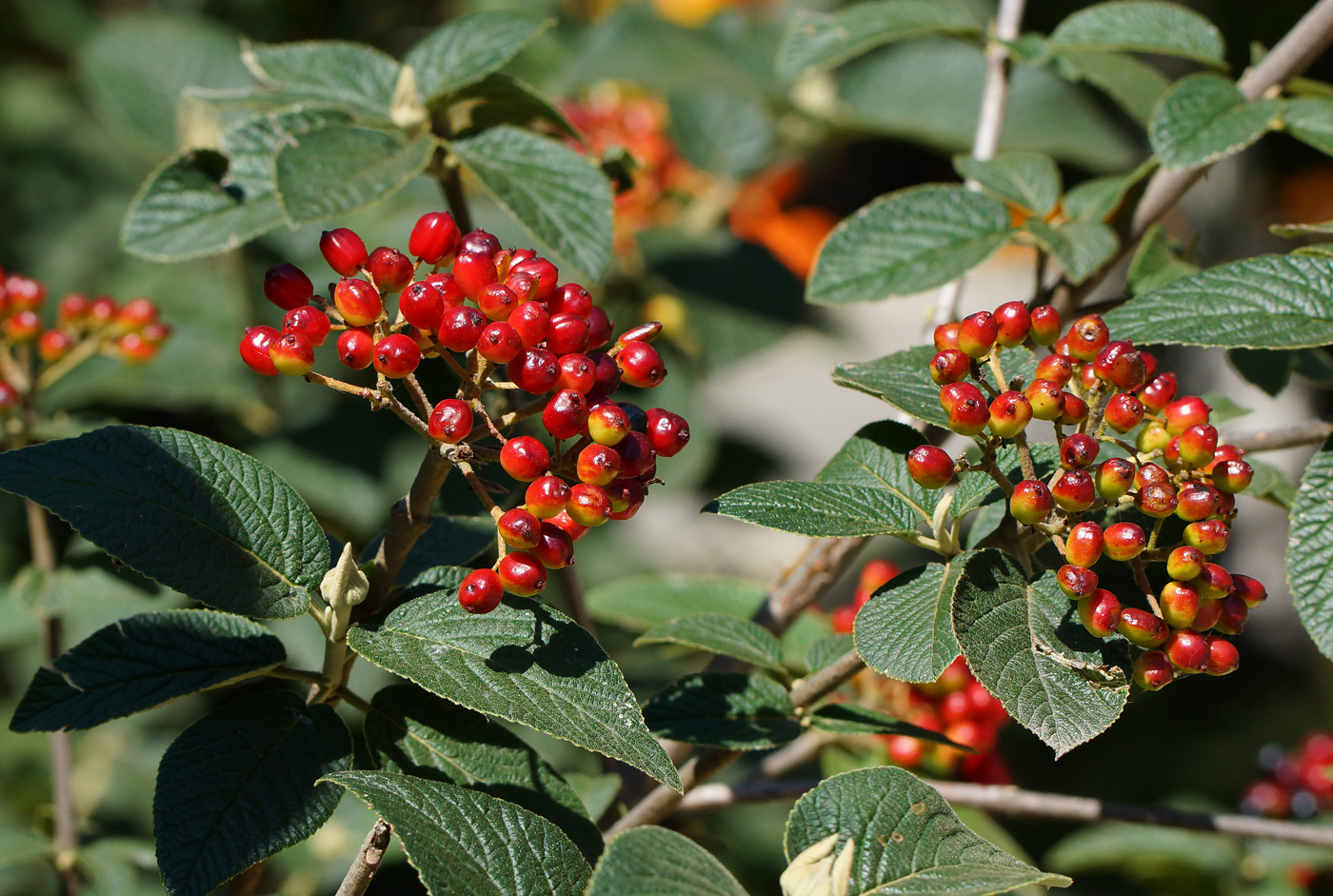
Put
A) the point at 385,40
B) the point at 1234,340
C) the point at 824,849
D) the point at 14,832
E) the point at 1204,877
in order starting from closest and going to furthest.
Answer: the point at 824,849, the point at 1234,340, the point at 14,832, the point at 1204,877, the point at 385,40

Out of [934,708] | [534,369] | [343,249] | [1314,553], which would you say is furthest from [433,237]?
[934,708]

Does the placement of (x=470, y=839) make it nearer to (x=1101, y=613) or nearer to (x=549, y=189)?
(x=1101, y=613)

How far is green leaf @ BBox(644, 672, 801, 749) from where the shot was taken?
0.96 m

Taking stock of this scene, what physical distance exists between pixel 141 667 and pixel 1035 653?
26.8 inches

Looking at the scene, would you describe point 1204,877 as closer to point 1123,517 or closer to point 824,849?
point 1123,517

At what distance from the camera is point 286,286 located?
855 mm

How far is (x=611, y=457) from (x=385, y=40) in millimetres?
2743

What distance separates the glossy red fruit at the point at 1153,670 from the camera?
2.52ft

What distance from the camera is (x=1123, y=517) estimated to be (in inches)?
34.9

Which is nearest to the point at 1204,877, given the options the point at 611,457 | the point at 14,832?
the point at 611,457

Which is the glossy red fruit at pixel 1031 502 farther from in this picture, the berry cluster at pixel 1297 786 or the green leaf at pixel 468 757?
the berry cluster at pixel 1297 786

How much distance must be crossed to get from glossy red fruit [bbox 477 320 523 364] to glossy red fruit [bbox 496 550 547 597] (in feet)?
0.46

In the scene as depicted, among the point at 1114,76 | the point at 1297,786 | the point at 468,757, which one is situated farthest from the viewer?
the point at 1297,786

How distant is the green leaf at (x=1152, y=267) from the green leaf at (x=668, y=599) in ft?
1.98
